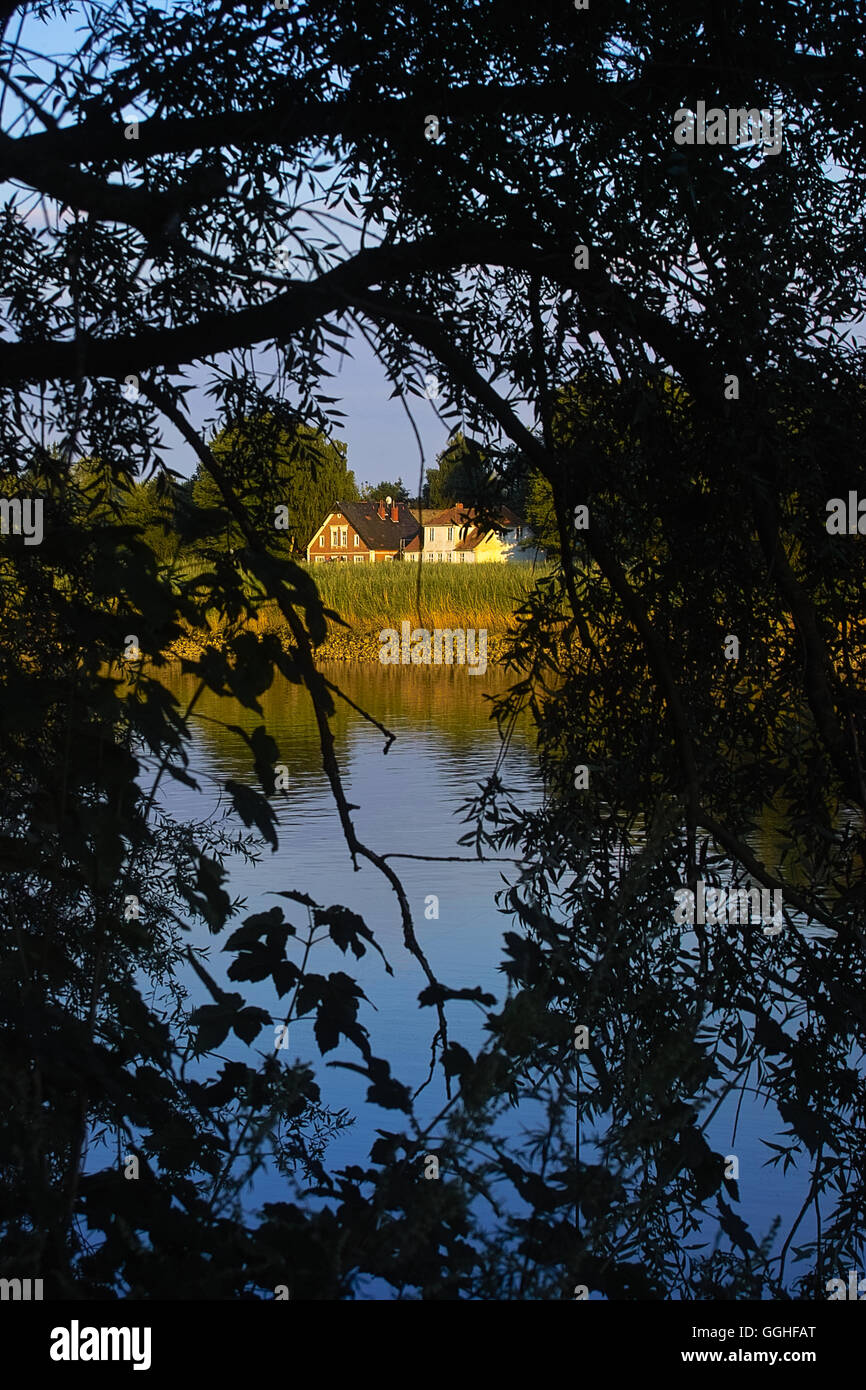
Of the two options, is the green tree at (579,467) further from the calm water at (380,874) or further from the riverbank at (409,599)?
the riverbank at (409,599)

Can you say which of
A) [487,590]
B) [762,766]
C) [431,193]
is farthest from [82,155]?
[487,590]

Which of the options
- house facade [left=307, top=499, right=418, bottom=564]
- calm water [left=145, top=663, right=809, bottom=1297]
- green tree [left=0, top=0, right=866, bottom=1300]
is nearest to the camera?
green tree [left=0, top=0, right=866, bottom=1300]

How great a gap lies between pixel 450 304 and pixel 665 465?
99cm

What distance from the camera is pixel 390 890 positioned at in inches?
Answer: 388

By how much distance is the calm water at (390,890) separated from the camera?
6594 millimetres

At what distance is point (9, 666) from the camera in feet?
8.53

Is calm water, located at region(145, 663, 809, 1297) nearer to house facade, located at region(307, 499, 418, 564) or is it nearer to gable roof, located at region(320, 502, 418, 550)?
house facade, located at region(307, 499, 418, 564)

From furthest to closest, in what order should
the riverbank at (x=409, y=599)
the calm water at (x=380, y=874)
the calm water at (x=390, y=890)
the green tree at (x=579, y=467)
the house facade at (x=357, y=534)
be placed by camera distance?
the house facade at (x=357, y=534) → the riverbank at (x=409, y=599) → the calm water at (x=380, y=874) → the calm water at (x=390, y=890) → the green tree at (x=579, y=467)

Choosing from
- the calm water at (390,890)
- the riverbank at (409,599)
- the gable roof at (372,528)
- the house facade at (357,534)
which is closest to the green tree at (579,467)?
the calm water at (390,890)

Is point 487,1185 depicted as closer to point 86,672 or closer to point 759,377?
point 86,672

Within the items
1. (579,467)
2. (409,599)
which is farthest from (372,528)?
(579,467)

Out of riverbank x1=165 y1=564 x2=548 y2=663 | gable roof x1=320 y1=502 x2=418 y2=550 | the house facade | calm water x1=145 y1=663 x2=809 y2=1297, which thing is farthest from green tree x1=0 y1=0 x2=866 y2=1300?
gable roof x1=320 y1=502 x2=418 y2=550

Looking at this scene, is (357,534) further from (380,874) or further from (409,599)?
(380,874)

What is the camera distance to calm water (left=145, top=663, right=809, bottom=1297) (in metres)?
6.59
